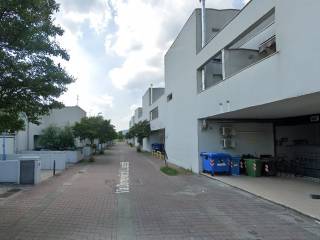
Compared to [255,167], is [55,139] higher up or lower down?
higher up

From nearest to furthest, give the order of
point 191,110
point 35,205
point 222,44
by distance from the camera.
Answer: point 35,205 < point 222,44 < point 191,110

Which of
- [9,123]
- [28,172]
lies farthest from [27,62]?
[28,172]

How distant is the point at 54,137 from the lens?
3091 centimetres

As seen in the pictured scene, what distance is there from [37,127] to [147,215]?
30303mm

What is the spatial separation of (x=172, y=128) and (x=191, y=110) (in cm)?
796

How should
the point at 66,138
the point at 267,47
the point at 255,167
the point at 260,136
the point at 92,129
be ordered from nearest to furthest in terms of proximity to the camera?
the point at 267,47, the point at 255,167, the point at 260,136, the point at 66,138, the point at 92,129

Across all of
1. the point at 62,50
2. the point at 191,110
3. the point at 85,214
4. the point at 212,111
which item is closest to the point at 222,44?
the point at 212,111

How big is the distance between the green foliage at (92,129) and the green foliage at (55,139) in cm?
A: 281

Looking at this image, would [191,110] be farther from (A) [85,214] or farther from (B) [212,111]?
(A) [85,214]

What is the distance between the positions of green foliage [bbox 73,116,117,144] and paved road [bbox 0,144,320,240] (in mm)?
21030

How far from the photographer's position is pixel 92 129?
1419 inches

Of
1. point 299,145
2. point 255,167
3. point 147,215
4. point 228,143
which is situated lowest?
point 147,215

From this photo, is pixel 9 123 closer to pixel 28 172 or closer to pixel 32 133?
pixel 28 172

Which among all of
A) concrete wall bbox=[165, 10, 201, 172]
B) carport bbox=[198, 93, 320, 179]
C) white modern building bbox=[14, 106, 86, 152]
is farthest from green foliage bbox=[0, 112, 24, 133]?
concrete wall bbox=[165, 10, 201, 172]
